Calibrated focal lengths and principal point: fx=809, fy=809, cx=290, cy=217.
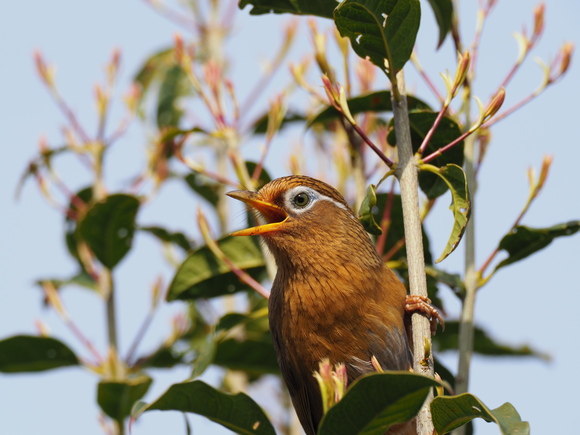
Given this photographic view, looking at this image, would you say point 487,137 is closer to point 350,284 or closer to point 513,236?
point 513,236

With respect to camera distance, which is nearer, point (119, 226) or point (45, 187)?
point (119, 226)

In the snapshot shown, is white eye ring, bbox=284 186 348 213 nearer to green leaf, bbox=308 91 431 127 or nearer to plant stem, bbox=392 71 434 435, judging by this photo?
green leaf, bbox=308 91 431 127

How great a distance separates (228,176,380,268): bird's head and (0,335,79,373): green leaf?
1.54m

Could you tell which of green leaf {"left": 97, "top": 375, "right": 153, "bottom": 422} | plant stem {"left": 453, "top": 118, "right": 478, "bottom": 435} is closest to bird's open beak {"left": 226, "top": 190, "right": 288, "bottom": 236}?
plant stem {"left": 453, "top": 118, "right": 478, "bottom": 435}

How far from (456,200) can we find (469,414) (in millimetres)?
785

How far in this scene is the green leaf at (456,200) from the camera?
2734 mm

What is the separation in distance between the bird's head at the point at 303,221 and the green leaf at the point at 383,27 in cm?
90

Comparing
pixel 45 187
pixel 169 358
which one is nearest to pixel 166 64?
pixel 45 187

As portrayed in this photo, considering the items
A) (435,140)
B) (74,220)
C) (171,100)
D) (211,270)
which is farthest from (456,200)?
(171,100)

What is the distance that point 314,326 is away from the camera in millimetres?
3400

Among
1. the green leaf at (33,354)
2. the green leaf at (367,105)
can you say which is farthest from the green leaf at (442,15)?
the green leaf at (33,354)

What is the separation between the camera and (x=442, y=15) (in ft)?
11.0

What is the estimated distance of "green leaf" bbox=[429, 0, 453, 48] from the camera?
10.9 feet

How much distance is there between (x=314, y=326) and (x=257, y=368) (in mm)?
1306
